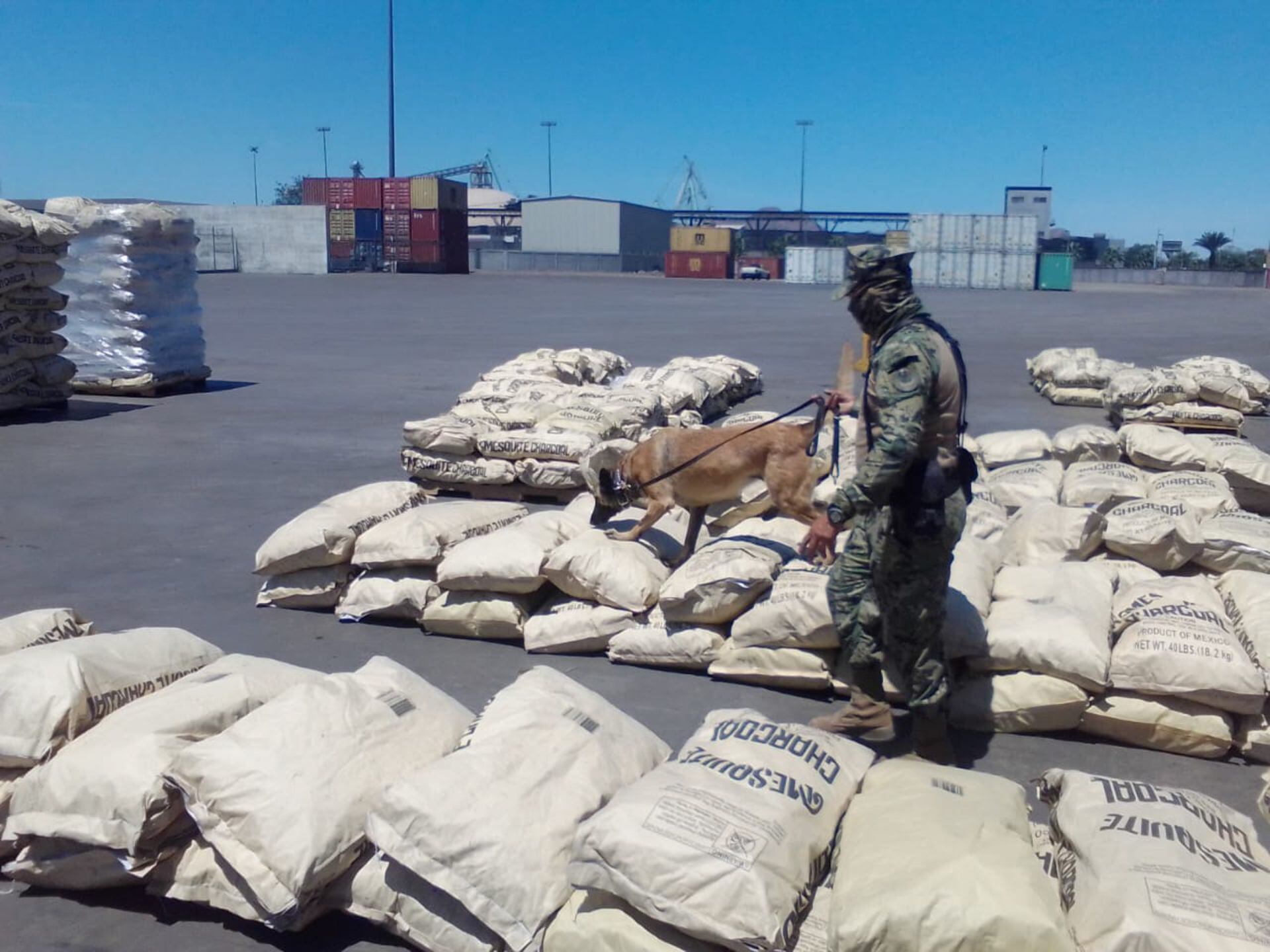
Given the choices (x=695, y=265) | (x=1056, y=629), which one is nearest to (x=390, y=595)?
(x=1056, y=629)

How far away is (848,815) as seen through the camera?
3113mm

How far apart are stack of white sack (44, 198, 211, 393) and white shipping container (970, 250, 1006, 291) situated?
49.1 meters

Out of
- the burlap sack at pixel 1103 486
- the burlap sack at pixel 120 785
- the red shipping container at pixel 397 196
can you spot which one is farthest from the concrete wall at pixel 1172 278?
the burlap sack at pixel 120 785

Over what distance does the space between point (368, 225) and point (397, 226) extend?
5.17ft

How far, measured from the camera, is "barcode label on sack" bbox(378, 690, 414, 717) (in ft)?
12.0

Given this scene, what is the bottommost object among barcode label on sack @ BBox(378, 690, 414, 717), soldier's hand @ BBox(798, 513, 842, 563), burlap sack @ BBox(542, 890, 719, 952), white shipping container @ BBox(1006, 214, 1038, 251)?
burlap sack @ BBox(542, 890, 719, 952)

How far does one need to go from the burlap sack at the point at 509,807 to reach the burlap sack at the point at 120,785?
0.69 meters

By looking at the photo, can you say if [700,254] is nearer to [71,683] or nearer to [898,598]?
[898,598]

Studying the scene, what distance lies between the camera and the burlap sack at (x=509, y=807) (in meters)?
2.98

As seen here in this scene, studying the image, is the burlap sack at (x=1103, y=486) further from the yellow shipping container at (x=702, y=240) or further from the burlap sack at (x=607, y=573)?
the yellow shipping container at (x=702, y=240)

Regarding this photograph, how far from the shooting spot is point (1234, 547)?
5.27m

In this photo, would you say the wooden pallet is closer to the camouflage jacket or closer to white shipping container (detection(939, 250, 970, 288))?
the camouflage jacket

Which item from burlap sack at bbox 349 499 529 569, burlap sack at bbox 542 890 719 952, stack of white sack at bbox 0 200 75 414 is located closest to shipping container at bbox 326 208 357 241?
stack of white sack at bbox 0 200 75 414

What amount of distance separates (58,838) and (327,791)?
840 millimetres
